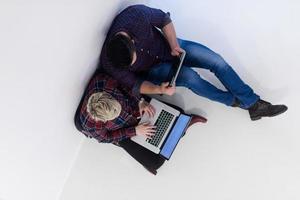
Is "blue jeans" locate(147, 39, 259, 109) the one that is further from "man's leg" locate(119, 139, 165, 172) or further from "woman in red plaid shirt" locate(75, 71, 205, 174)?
"man's leg" locate(119, 139, 165, 172)

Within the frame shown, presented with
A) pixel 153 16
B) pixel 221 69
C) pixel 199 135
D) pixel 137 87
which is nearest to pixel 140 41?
pixel 153 16

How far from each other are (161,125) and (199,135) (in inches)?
12.4

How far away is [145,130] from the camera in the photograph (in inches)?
90.5

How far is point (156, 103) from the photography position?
2375 millimetres

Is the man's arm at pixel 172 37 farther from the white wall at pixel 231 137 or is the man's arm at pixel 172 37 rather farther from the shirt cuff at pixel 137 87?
the white wall at pixel 231 137

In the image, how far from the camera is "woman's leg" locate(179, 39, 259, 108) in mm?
2258

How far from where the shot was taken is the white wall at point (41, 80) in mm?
1462

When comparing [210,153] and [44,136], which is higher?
[210,153]

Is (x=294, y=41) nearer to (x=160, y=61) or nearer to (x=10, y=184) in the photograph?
(x=160, y=61)

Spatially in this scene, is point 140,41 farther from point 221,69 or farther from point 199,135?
point 199,135

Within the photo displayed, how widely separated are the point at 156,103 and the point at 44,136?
0.67 metres

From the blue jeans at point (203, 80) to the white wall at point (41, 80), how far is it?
388 mm

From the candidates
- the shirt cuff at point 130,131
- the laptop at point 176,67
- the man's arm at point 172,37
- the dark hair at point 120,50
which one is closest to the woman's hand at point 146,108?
the shirt cuff at point 130,131

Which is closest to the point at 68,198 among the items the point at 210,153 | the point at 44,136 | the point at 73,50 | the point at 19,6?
the point at 44,136
